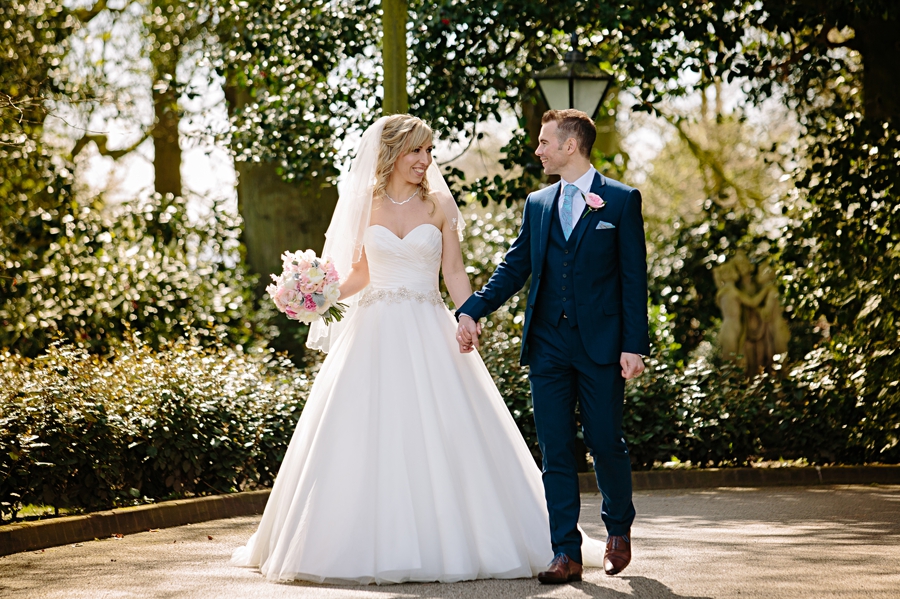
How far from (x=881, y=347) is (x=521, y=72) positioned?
4.66 m

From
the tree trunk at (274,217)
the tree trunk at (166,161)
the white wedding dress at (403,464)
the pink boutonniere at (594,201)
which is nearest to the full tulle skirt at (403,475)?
the white wedding dress at (403,464)

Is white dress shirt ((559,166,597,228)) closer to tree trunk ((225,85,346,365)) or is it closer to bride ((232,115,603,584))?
bride ((232,115,603,584))

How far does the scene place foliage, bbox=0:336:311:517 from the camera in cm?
680

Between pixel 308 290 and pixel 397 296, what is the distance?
0.49 meters

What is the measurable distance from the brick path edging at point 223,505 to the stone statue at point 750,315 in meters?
6.17

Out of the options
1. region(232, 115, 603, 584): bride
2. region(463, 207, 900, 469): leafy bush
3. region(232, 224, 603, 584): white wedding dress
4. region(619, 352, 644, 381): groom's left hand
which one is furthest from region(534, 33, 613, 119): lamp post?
region(619, 352, 644, 381): groom's left hand

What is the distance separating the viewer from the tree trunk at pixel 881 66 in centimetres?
1025

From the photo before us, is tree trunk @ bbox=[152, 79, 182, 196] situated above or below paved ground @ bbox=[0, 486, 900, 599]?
above

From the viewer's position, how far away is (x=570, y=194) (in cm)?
506

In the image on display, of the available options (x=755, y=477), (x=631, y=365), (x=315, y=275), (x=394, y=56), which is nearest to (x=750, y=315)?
(x=755, y=477)

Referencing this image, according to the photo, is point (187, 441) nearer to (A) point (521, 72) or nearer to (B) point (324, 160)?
(B) point (324, 160)

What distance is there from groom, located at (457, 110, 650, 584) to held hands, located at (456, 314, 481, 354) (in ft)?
0.04

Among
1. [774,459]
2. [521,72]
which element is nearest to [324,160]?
[521,72]

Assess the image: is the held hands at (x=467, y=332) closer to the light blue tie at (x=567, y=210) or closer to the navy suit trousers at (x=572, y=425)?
the navy suit trousers at (x=572, y=425)
